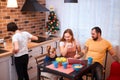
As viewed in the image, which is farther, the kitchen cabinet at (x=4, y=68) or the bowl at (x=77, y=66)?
the kitchen cabinet at (x=4, y=68)

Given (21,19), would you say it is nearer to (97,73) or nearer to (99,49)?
(99,49)

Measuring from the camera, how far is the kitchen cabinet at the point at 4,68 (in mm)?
2831

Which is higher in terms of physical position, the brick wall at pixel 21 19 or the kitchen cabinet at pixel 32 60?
the brick wall at pixel 21 19

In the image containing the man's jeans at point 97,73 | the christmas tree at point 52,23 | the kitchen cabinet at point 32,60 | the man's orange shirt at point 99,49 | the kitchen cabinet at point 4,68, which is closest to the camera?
the man's jeans at point 97,73

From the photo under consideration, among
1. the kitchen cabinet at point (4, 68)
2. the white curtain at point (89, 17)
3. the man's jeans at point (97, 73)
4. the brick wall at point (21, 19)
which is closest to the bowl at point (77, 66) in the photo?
the man's jeans at point (97, 73)

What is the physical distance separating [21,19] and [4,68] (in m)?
1.32

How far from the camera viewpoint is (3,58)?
2.81m

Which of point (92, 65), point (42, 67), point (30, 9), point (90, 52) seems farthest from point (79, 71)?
point (30, 9)

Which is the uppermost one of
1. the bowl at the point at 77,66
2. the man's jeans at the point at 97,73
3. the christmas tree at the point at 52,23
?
the christmas tree at the point at 52,23

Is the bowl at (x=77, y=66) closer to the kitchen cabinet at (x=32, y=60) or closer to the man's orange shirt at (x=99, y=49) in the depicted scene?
the man's orange shirt at (x=99, y=49)

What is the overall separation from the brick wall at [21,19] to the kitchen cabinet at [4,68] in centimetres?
77

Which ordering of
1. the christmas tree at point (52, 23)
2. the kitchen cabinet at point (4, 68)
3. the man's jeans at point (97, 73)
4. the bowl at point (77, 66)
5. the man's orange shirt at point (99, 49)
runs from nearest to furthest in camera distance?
the bowl at point (77, 66), the man's jeans at point (97, 73), the kitchen cabinet at point (4, 68), the man's orange shirt at point (99, 49), the christmas tree at point (52, 23)

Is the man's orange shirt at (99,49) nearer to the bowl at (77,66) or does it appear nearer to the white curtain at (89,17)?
the white curtain at (89,17)

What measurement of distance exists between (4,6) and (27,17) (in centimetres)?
68
